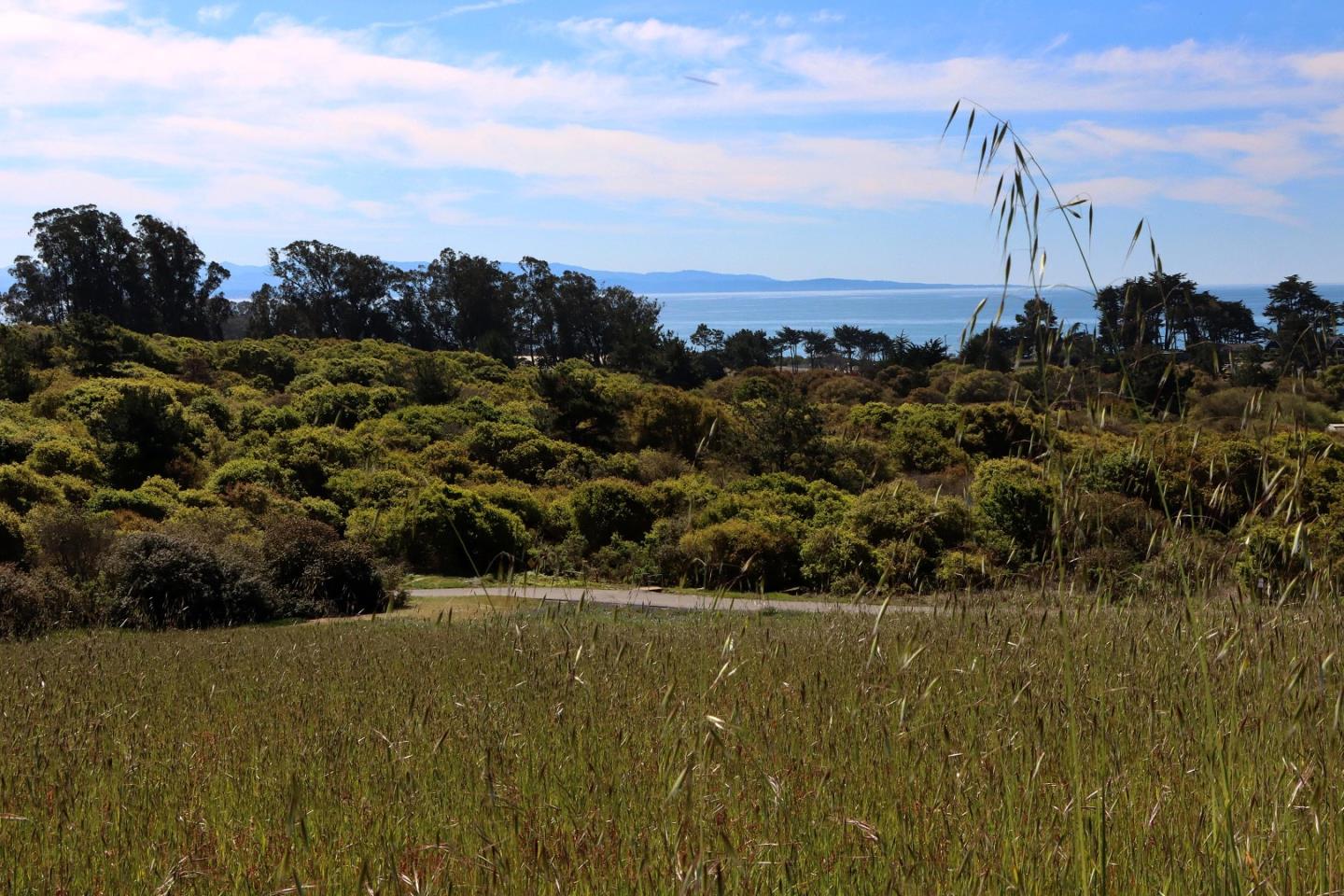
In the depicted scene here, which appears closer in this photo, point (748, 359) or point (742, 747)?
point (742, 747)

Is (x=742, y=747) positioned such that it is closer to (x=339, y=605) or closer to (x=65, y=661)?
(x=65, y=661)

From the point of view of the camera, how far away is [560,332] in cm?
6500

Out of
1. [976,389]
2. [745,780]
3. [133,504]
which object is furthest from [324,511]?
[976,389]

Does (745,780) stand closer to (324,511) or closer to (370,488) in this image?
(324,511)

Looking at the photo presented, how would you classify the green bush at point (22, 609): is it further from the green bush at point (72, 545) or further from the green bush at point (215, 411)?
the green bush at point (215, 411)

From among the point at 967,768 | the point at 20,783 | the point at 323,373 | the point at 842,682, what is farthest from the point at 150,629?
the point at 323,373

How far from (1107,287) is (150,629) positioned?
1286cm

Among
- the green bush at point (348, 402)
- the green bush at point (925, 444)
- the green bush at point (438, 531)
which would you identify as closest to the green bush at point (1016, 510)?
the green bush at point (438, 531)

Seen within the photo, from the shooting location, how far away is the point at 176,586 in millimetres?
14023

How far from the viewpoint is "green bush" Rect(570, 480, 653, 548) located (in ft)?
72.4

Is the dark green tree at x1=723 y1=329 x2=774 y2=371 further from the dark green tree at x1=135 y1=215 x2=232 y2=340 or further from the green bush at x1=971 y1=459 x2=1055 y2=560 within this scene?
the green bush at x1=971 y1=459 x2=1055 y2=560

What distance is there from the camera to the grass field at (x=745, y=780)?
247 centimetres

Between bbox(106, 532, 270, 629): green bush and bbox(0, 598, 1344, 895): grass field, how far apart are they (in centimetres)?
908

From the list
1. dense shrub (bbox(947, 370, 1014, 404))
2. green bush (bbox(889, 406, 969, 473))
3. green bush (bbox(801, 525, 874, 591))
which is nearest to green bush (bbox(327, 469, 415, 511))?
green bush (bbox(801, 525, 874, 591))
